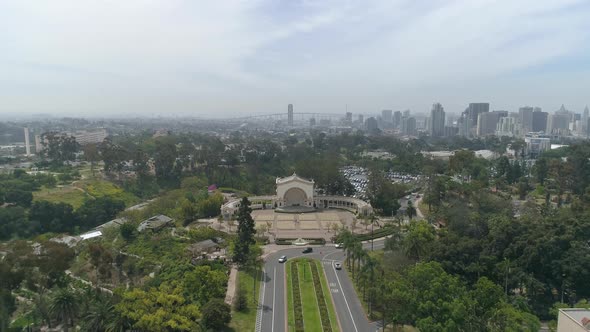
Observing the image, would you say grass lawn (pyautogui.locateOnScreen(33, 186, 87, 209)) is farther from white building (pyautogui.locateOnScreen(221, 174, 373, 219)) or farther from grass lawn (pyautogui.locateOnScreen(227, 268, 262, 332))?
grass lawn (pyautogui.locateOnScreen(227, 268, 262, 332))

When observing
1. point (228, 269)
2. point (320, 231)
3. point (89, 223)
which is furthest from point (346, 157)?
point (228, 269)

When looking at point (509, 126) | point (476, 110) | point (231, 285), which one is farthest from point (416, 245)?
point (476, 110)

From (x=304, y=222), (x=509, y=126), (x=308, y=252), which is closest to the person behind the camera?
(x=308, y=252)

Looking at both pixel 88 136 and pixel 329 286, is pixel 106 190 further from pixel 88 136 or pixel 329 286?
pixel 88 136

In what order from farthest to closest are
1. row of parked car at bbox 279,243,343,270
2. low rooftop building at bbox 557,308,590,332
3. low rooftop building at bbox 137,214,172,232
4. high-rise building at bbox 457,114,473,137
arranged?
high-rise building at bbox 457,114,473,137 < low rooftop building at bbox 137,214,172,232 < row of parked car at bbox 279,243,343,270 < low rooftop building at bbox 557,308,590,332

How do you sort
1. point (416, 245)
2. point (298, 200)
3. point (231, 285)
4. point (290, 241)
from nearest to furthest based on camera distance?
point (231, 285) → point (416, 245) → point (290, 241) → point (298, 200)

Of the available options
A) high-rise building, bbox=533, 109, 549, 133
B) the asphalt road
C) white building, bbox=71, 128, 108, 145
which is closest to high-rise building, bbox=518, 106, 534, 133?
high-rise building, bbox=533, 109, 549, 133

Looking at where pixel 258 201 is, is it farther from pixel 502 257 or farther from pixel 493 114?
pixel 493 114
